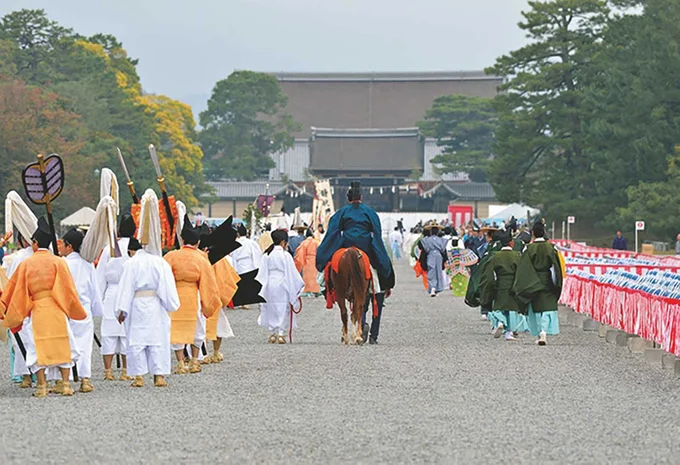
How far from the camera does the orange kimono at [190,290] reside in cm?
1349

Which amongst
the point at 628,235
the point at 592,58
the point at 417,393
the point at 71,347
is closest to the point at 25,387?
the point at 71,347

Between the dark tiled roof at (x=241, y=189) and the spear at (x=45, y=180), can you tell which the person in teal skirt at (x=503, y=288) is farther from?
the dark tiled roof at (x=241, y=189)

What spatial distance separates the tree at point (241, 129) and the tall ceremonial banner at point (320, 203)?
156ft

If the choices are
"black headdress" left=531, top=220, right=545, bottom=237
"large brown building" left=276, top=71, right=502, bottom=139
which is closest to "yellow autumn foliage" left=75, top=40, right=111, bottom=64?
"large brown building" left=276, top=71, right=502, bottom=139

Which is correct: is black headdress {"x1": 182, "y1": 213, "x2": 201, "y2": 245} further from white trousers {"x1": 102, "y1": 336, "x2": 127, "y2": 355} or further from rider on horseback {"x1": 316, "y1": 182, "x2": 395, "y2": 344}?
rider on horseback {"x1": 316, "y1": 182, "x2": 395, "y2": 344}

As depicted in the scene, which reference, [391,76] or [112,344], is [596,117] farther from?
[391,76]

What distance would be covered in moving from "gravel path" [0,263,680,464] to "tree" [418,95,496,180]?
267 ft

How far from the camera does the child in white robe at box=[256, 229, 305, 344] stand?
17.5 metres

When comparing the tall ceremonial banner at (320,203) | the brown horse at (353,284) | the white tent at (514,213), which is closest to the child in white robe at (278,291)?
the brown horse at (353,284)

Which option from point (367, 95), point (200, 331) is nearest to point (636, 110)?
point (200, 331)

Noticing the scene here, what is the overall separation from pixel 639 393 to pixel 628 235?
40.9 m

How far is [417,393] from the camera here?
11906 mm

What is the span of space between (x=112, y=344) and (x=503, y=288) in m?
6.35

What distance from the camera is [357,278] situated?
17109 mm
